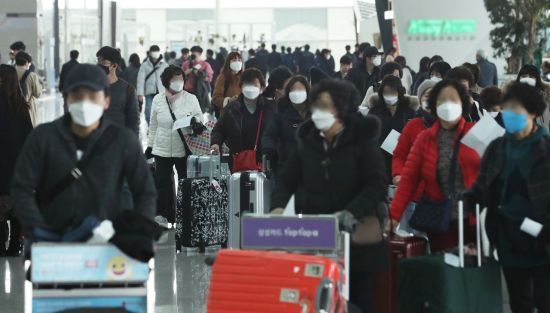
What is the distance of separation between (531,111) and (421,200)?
961 millimetres

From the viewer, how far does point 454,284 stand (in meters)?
6.66

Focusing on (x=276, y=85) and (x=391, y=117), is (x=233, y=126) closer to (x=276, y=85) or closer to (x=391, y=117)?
(x=276, y=85)

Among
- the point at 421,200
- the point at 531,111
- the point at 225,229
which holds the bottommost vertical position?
the point at 225,229

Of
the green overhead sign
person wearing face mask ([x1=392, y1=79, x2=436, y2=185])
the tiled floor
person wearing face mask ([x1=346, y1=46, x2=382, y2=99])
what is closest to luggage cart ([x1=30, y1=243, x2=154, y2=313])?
the tiled floor

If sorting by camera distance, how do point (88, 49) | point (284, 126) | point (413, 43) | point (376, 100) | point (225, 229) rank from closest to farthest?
point (284, 126) → point (376, 100) → point (225, 229) → point (413, 43) → point (88, 49)

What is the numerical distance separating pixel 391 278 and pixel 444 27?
2895cm

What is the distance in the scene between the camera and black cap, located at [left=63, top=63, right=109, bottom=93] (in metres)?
5.53

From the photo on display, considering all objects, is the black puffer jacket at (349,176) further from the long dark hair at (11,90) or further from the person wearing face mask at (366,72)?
the person wearing face mask at (366,72)

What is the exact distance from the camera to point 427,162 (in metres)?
7.12

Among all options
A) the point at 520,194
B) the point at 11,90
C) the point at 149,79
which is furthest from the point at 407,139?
the point at 149,79

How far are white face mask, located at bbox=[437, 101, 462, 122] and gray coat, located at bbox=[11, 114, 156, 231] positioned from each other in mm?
2088

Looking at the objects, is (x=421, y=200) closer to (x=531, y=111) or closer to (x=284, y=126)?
(x=531, y=111)

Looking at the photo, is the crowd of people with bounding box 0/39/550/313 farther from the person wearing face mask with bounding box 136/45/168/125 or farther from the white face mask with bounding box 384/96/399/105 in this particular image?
the person wearing face mask with bounding box 136/45/168/125

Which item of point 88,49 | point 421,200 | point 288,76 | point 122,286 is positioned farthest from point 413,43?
point 122,286
